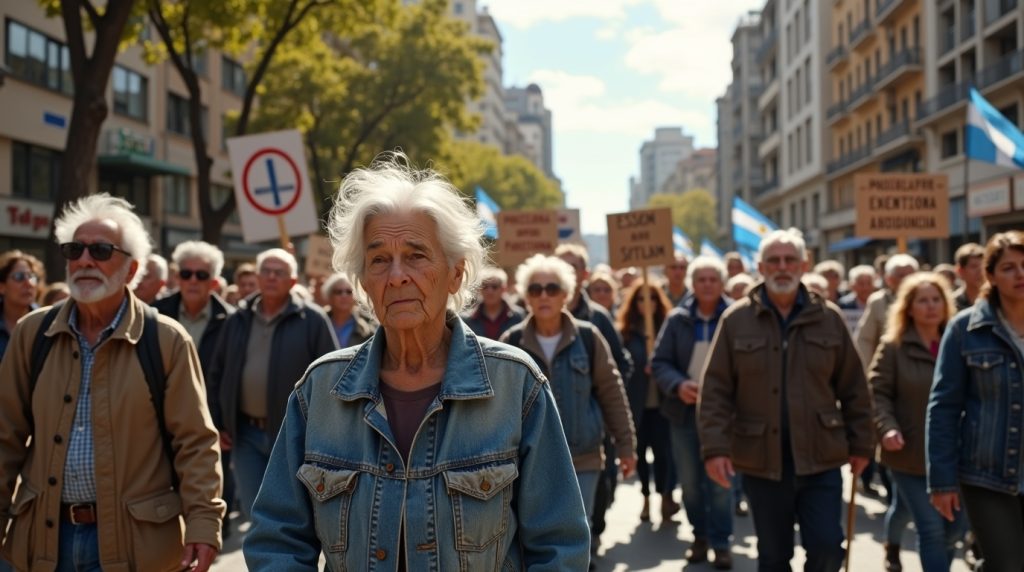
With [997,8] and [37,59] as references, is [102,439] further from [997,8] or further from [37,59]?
[997,8]

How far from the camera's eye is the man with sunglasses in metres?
3.70

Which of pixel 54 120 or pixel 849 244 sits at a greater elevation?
pixel 54 120

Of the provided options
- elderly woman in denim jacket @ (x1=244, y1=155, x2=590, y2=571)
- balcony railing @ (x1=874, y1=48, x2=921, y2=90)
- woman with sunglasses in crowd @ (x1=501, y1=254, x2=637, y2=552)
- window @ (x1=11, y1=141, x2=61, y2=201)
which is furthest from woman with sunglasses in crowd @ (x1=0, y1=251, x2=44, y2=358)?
balcony railing @ (x1=874, y1=48, x2=921, y2=90)

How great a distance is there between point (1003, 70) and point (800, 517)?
1206 inches

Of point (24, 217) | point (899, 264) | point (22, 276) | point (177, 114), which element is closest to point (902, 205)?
point (899, 264)

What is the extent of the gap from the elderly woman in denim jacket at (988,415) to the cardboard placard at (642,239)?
633cm

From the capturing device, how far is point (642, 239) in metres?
11.3

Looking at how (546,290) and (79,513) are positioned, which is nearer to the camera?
(79,513)

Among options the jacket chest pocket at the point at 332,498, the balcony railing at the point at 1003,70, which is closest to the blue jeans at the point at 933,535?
the jacket chest pocket at the point at 332,498

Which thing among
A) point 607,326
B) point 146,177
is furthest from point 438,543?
point 146,177

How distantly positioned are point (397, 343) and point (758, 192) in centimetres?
7658

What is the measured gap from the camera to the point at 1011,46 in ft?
110

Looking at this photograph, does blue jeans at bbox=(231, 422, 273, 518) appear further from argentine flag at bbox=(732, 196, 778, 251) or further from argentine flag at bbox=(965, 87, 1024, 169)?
argentine flag at bbox=(732, 196, 778, 251)

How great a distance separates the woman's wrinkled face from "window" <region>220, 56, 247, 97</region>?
3978 centimetres
